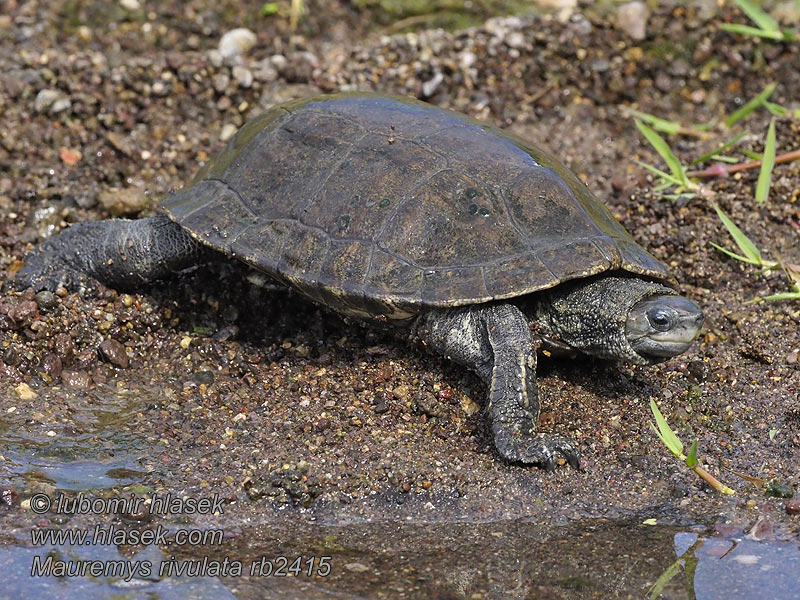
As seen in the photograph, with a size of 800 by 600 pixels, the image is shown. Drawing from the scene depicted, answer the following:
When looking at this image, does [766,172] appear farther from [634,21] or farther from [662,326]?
Answer: [634,21]

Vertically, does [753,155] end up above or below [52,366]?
above

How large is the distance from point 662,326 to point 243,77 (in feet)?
10.5

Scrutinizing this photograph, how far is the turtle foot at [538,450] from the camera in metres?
3.47

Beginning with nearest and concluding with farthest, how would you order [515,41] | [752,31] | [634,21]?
1. [752,31]
2. [515,41]
3. [634,21]

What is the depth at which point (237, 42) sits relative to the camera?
606 centimetres

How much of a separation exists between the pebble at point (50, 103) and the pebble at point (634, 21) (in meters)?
3.47

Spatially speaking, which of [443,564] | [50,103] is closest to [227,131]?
[50,103]

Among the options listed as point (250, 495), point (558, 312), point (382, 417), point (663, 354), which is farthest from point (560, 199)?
point (250, 495)

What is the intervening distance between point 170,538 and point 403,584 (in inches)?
31.2

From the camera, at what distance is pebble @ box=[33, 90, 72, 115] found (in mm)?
5461

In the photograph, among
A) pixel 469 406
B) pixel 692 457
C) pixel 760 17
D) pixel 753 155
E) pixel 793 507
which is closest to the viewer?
pixel 793 507

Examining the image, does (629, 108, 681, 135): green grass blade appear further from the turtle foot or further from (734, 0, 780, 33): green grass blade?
the turtle foot

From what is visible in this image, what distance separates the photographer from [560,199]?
389 centimetres

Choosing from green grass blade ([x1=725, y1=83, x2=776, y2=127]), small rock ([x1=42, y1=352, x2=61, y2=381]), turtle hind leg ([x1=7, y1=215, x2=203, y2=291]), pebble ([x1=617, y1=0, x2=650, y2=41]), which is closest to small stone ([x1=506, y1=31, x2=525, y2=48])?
pebble ([x1=617, y1=0, x2=650, y2=41])
